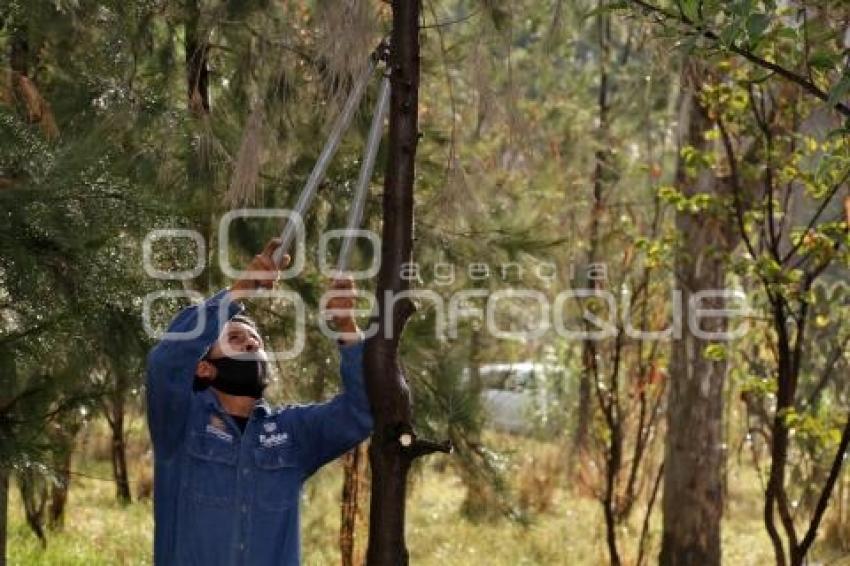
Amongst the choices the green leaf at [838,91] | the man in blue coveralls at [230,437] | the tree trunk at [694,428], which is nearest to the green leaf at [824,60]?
the green leaf at [838,91]

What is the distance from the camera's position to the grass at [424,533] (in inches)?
347

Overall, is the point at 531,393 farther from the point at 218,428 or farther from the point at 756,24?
the point at 756,24

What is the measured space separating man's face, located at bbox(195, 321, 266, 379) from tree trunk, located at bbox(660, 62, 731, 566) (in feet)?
15.0

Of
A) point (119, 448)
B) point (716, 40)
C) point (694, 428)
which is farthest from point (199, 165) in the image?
point (119, 448)

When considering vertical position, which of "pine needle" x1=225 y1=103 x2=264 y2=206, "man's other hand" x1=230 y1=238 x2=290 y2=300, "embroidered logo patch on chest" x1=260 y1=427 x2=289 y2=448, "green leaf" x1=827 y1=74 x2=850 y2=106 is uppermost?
"green leaf" x1=827 y1=74 x2=850 y2=106

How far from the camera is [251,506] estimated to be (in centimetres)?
355

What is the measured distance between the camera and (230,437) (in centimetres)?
362

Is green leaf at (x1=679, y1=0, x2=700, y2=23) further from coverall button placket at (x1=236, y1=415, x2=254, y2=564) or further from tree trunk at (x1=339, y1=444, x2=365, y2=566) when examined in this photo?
tree trunk at (x1=339, y1=444, x2=365, y2=566)

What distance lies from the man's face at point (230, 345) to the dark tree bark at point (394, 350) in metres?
0.40

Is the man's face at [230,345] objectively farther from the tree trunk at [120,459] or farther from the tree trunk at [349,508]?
the tree trunk at [120,459]

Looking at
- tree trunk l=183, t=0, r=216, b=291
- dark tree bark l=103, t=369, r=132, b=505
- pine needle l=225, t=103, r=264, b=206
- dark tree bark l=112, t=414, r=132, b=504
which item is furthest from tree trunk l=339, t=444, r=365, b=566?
pine needle l=225, t=103, r=264, b=206

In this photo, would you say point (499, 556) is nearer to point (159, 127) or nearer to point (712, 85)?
point (712, 85)

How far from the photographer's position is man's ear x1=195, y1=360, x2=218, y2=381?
12.0 feet

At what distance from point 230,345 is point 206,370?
0.09 m
